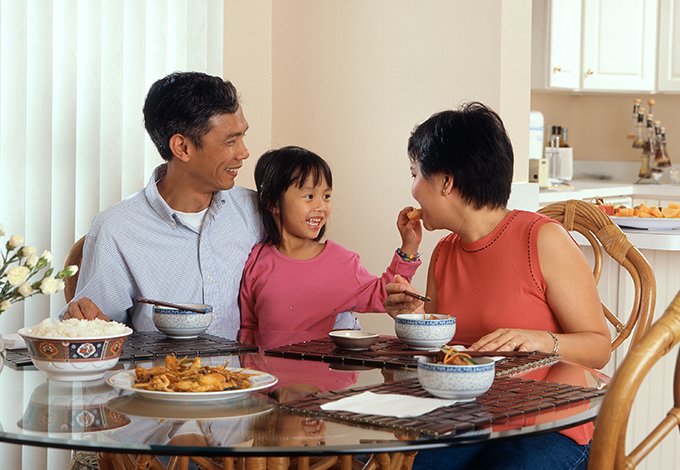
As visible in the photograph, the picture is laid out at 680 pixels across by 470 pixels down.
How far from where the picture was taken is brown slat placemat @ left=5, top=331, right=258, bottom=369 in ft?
4.66

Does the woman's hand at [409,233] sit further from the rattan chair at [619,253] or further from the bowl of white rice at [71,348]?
the bowl of white rice at [71,348]

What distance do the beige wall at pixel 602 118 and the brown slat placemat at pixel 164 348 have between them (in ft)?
13.4

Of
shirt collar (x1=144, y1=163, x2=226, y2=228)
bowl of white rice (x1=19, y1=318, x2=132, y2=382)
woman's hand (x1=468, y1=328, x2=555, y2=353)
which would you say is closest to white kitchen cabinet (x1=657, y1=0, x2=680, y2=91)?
shirt collar (x1=144, y1=163, x2=226, y2=228)

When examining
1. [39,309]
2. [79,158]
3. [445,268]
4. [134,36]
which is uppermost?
[134,36]

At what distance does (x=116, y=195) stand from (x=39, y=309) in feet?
1.38

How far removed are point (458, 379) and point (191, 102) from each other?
1251mm

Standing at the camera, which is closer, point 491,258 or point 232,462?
point 232,462

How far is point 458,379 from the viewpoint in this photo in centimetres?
104

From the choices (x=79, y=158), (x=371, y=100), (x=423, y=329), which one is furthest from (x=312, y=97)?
(x=423, y=329)

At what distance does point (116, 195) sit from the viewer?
2.44m

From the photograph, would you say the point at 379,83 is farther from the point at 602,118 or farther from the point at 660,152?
the point at 602,118

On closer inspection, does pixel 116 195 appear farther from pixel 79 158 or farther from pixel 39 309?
pixel 39 309

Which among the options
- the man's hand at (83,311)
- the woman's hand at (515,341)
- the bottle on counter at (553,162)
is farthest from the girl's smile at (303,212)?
the bottle on counter at (553,162)

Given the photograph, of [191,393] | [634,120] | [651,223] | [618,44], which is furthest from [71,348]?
[634,120]
